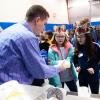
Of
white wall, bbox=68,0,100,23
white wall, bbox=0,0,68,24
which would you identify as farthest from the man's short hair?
white wall, bbox=68,0,100,23

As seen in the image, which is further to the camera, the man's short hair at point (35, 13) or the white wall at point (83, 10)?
the white wall at point (83, 10)

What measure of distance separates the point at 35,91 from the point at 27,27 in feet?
2.79

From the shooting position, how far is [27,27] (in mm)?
1951

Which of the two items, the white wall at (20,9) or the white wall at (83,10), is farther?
the white wall at (83,10)

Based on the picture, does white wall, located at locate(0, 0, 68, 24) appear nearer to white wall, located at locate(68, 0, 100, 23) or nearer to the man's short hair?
white wall, located at locate(68, 0, 100, 23)

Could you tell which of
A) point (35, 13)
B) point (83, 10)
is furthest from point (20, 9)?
point (35, 13)

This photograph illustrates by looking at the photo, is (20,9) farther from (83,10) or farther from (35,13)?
(35,13)

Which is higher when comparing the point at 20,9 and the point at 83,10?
the point at 20,9

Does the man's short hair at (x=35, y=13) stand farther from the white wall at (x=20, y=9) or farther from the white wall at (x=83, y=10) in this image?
the white wall at (x=83, y=10)

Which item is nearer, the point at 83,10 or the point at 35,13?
the point at 35,13

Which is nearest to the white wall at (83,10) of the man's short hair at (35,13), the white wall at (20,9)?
the white wall at (20,9)

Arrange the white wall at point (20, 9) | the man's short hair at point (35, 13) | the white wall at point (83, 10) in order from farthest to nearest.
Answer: the white wall at point (83, 10) < the white wall at point (20, 9) < the man's short hair at point (35, 13)

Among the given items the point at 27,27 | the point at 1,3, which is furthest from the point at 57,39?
the point at 1,3

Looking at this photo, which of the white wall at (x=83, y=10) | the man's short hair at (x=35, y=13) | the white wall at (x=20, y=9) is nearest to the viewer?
the man's short hair at (x=35, y=13)
